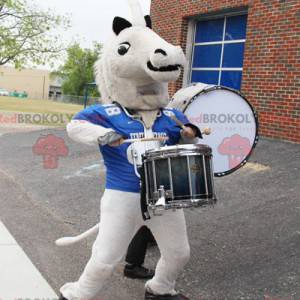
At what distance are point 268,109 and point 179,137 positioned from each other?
22.5 ft

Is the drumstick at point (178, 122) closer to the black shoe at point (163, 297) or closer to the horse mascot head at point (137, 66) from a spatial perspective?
the horse mascot head at point (137, 66)

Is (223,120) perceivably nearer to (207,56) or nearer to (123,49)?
(123,49)

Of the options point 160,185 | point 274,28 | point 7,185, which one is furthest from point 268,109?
point 160,185

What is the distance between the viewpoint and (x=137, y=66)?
339 centimetres

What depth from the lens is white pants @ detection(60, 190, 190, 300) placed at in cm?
327

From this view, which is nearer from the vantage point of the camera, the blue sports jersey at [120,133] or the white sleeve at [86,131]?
the white sleeve at [86,131]

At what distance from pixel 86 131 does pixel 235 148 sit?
1671 millimetres

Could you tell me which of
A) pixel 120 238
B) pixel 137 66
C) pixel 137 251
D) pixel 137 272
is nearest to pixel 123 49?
pixel 137 66

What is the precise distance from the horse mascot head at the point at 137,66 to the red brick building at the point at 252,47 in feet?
21.1

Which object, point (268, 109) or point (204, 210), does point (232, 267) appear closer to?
point (204, 210)

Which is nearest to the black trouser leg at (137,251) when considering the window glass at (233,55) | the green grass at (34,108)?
the window glass at (233,55)

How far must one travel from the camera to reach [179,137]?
3.62m

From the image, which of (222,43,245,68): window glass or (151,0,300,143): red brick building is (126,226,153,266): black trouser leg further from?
(222,43,245,68): window glass

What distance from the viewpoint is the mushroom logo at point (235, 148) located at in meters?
4.34
